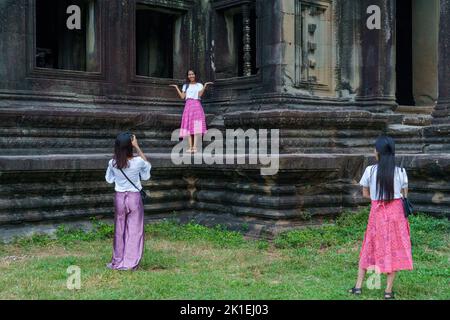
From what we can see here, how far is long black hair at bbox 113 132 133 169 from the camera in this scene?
7066 millimetres

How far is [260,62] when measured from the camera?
1134 centimetres

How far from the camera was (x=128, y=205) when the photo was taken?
724 cm

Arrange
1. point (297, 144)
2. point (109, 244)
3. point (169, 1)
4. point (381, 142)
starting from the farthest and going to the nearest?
point (169, 1)
point (297, 144)
point (109, 244)
point (381, 142)

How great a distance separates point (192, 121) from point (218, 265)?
403 centimetres

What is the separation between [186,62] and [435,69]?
5.60m

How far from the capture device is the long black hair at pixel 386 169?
5.89 m

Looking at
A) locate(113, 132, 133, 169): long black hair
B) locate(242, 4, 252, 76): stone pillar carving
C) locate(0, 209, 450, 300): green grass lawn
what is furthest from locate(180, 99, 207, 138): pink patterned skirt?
locate(113, 132, 133, 169): long black hair

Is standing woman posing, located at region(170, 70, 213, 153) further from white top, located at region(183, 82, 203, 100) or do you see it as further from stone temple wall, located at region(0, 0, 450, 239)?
stone temple wall, located at region(0, 0, 450, 239)

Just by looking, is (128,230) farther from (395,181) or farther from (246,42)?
(246,42)

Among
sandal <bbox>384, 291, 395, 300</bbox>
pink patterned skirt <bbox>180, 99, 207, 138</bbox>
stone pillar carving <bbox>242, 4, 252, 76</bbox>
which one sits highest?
stone pillar carving <bbox>242, 4, 252, 76</bbox>

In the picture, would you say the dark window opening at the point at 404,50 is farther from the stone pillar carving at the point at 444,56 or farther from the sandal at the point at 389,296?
the sandal at the point at 389,296

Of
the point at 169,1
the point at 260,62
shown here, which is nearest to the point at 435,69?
the point at 260,62

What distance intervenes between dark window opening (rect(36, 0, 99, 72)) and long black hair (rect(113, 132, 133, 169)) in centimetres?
460

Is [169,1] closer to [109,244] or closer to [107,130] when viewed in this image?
[107,130]
